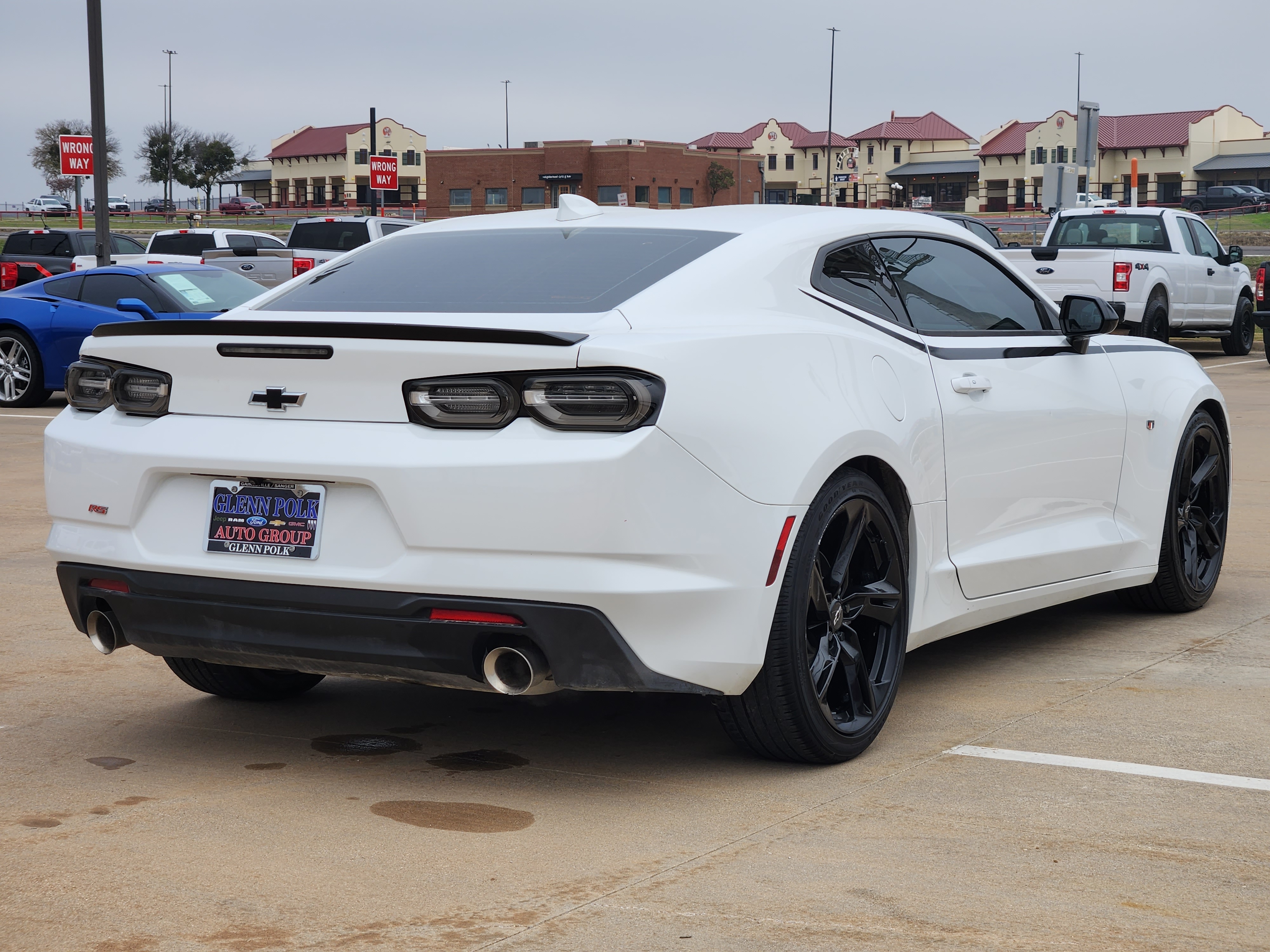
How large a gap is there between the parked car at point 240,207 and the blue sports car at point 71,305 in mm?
Result: 93177

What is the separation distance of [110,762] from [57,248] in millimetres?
29140

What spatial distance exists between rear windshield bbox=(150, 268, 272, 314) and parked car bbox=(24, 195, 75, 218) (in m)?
88.9

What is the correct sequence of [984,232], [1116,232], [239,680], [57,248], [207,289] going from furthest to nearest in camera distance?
[57,248] < [984,232] < [1116,232] < [207,289] < [239,680]

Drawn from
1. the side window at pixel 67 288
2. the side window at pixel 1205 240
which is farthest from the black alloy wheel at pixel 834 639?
the side window at pixel 1205 240

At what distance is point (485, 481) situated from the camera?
3.66 meters

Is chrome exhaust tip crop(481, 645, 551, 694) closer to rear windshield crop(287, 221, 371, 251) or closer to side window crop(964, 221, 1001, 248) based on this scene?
side window crop(964, 221, 1001, 248)

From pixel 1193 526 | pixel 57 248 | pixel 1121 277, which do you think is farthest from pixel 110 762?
pixel 57 248

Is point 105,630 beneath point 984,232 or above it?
beneath

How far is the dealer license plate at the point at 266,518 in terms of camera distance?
3.87m

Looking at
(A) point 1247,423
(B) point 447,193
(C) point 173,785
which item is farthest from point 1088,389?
(B) point 447,193

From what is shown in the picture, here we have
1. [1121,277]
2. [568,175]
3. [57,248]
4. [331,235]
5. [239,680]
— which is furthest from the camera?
[568,175]

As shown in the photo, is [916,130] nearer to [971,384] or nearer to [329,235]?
[329,235]

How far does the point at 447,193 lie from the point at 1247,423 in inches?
3525

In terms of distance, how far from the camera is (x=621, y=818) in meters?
3.84
